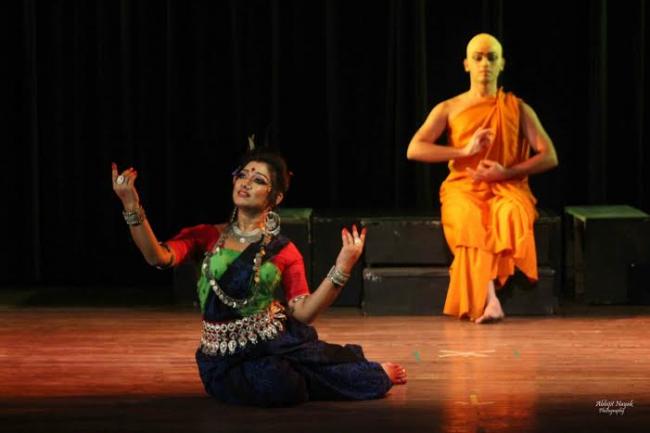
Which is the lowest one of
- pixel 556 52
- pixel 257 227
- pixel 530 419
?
pixel 530 419

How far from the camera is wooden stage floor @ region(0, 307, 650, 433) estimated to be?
4980 mm

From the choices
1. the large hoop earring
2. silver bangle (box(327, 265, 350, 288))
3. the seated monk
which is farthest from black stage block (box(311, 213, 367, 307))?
silver bangle (box(327, 265, 350, 288))

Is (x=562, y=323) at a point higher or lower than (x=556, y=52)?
lower

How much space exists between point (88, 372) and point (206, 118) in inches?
94.0

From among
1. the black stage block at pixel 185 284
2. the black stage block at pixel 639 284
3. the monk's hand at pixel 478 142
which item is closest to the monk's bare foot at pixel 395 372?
the monk's hand at pixel 478 142

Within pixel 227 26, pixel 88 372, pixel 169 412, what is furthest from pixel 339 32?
pixel 169 412

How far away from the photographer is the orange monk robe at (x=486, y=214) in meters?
6.88

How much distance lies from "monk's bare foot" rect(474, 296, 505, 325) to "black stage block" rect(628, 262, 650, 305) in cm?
75

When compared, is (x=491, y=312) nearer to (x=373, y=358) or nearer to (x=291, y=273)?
(x=373, y=358)

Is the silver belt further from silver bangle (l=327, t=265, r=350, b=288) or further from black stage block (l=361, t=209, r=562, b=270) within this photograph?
black stage block (l=361, t=209, r=562, b=270)

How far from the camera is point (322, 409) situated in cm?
515

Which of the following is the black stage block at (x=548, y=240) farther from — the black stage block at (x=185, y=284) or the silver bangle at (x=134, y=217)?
the silver bangle at (x=134, y=217)

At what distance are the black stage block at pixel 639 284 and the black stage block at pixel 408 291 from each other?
34.2 inches

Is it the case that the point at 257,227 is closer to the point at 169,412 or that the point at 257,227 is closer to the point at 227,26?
the point at 169,412
